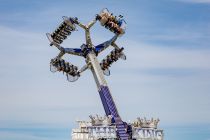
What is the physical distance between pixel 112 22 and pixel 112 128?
23.6 meters

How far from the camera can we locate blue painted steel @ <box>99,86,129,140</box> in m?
Result: 96.0

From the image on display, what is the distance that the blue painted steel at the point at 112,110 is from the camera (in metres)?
96.0

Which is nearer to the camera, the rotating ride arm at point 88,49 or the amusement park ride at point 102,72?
the amusement park ride at point 102,72

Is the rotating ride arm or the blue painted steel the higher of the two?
the rotating ride arm

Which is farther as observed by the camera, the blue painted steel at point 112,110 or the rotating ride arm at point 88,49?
the rotating ride arm at point 88,49

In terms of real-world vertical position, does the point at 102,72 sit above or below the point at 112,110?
above

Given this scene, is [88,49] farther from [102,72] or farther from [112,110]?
[112,110]

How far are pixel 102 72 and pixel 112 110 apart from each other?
9627 mm

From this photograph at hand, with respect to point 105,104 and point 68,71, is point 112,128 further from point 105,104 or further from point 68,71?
point 68,71

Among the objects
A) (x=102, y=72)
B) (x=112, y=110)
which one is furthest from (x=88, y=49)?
(x=112, y=110)

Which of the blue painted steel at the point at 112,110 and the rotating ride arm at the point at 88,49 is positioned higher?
the rotating ride arm at the point at 88,49

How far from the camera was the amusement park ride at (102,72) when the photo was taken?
96.7m

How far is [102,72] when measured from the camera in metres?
105

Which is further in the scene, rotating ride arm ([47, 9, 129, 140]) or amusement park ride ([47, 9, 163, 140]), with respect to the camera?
rotating ride arm ([47, 9, 129, 140])
